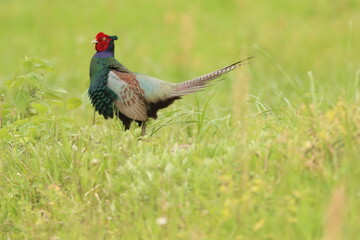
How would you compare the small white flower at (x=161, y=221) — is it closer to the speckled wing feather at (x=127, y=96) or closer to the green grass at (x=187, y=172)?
the green grass at (x=187, y=172)

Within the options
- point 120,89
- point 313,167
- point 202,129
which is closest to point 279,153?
point 313,167

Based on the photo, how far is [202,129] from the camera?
5.98m

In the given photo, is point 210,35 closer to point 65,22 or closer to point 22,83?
point 65,22

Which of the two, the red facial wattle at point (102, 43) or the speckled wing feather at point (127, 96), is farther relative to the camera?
the red facial wattle at point (102, 43)

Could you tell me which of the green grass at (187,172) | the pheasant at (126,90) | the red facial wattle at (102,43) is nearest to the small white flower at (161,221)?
the green grass at (187,172)

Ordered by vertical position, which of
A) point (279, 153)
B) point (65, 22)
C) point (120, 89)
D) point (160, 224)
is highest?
point (65, 22)

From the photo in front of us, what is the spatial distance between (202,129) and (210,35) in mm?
8150

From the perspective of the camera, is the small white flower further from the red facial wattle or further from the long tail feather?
the red facial wattle

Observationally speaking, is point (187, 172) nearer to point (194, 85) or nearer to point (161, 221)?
point (161, 221)

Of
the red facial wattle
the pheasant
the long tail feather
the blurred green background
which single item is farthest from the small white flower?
the blurred green background

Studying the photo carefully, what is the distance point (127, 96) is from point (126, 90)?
2.0 inches

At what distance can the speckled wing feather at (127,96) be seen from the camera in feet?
22.0

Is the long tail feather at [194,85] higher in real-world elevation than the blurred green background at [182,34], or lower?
lower

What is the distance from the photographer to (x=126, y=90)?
22.1 feet
